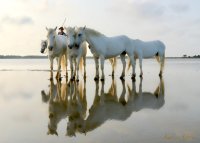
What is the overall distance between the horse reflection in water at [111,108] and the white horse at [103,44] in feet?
11.5

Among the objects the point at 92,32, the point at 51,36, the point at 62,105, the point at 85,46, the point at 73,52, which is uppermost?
the point at 92,32

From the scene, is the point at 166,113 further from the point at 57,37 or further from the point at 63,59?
the point at 63,59

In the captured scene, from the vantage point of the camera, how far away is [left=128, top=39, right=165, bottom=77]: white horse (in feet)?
55.7

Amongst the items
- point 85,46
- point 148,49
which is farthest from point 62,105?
point 148,49

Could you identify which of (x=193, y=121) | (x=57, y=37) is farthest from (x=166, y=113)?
(x=57, y=37)

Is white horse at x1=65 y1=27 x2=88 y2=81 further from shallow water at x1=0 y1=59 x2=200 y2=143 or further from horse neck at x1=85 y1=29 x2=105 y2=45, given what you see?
shallow water at x1=0 y1=59 x2=200 y2=143

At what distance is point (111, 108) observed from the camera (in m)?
7.27

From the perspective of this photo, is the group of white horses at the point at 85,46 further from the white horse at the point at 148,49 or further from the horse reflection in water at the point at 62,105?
the horse reflection in water at the point at 62,105

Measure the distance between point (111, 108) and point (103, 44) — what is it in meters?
7.12

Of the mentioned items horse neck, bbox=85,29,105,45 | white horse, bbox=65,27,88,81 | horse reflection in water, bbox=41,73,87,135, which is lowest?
horse reflection in water, bbox=41,73,87,135

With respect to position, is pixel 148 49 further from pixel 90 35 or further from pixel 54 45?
pixel 54 45

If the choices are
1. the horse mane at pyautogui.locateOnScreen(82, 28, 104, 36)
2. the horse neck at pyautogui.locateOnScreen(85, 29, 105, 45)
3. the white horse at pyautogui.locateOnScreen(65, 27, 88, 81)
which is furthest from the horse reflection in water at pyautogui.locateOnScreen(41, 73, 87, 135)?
the horse mane at pyautogui.locateOnScreen(82, 28, 104, 36)

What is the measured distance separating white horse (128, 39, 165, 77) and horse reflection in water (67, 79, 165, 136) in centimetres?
692

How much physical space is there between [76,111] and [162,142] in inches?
111
